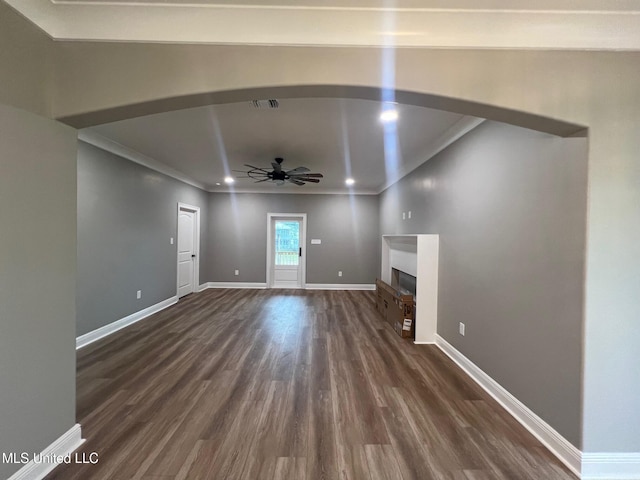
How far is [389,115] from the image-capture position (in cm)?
263

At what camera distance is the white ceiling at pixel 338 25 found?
1515 millimetres

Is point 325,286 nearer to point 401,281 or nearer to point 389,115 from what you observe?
point 401,281

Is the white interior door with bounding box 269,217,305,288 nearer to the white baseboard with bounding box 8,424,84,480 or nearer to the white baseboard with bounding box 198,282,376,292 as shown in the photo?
the white baseboard with bounding box 198,282,376,292

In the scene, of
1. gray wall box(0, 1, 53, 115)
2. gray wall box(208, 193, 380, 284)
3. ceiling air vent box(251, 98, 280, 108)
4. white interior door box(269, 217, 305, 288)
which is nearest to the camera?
gray wall box(0, 1, 53, 115)

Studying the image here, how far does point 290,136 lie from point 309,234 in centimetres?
388

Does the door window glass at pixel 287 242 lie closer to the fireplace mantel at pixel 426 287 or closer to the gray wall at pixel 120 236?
the gray wall at pixel 120 236

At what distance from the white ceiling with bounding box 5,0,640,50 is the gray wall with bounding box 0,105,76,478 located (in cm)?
67

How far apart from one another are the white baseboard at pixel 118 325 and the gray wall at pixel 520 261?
171 inches

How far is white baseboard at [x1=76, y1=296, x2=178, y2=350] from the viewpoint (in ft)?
10.8

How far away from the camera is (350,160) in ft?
14.0

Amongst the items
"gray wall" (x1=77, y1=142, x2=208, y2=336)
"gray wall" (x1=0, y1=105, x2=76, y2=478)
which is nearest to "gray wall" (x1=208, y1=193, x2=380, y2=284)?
"gray wall" (x1=77, y1=142, x2=208, y2=336)

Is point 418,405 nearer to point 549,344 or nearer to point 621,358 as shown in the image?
point 549,344

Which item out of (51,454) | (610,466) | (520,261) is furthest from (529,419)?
(51,454)

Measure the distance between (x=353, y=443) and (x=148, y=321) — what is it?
12.4 ft
